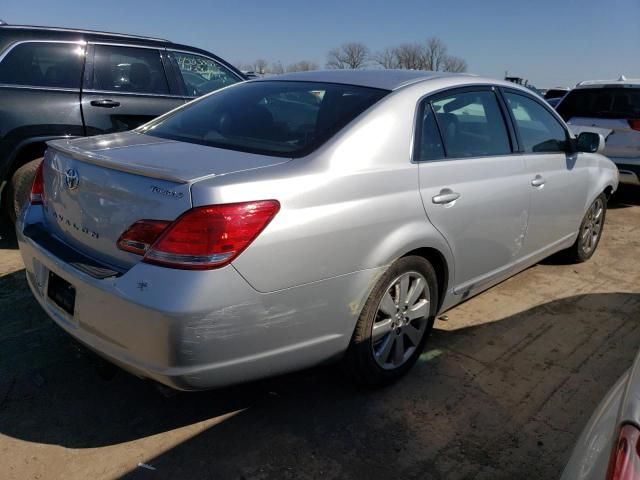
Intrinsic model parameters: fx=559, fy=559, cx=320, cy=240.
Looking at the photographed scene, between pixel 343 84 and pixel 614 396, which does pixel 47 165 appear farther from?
pixel 614 396

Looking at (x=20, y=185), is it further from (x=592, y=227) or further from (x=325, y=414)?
(x=592, y=227)

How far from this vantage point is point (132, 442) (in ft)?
7.91

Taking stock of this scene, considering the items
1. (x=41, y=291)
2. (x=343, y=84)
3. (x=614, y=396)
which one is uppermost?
(x=343, y=84)

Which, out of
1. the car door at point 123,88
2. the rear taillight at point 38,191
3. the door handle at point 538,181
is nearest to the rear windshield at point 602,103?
the door handle at point 538,181

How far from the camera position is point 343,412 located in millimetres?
2658

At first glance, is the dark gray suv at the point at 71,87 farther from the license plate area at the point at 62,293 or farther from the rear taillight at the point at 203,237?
the rear taillight at the point at 203,237

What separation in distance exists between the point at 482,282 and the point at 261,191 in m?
1.82

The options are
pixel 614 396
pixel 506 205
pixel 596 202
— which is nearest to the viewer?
pixel 614 396

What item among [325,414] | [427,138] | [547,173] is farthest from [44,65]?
[547,173]

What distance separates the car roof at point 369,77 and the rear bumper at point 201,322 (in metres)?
1.12

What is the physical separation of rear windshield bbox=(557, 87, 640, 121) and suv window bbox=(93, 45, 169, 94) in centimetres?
545

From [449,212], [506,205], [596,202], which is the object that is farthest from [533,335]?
[596,202]

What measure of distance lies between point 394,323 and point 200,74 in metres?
3.86

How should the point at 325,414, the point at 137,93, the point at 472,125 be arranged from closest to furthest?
the point at 325,414
the point at 472,125
the point at 137,93
